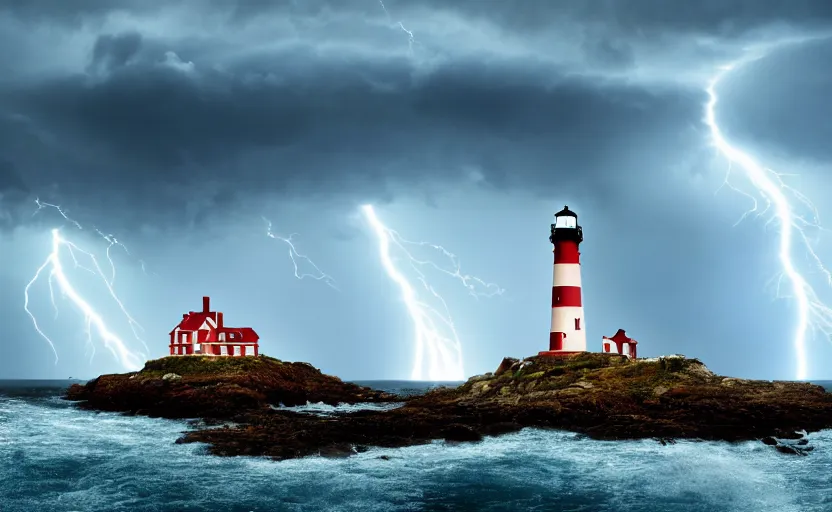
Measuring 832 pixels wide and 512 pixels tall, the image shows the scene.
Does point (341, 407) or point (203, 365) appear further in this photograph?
point (203, 365)

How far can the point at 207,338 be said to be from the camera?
75812 millimetres

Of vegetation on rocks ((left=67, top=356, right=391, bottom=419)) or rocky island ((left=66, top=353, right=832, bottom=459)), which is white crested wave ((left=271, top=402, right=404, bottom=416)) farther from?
rocky island ((left=66, top=353, right=832, bottom=459))

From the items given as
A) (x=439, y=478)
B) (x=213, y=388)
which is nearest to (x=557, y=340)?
(x=213, y=388)

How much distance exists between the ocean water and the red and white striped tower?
1842 centimetres

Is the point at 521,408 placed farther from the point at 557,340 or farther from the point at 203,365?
the point at 203,365

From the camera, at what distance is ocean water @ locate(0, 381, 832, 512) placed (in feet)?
86.4

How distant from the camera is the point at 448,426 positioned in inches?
1513

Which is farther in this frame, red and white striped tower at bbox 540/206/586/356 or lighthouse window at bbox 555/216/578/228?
lighthouse window at bbox 555/216/578/228

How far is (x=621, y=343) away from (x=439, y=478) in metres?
32.9

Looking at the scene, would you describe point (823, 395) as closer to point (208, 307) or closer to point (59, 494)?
point (59, 494)

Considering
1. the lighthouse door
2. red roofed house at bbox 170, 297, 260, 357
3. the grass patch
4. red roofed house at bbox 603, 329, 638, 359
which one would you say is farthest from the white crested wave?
red roofed house at bbox 170, 297, 260, 357

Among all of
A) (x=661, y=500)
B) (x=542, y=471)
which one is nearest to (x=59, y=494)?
(x=542, y=471)

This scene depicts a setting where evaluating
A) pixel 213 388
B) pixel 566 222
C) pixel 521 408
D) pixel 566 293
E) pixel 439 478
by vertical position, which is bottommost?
pixel 439 478

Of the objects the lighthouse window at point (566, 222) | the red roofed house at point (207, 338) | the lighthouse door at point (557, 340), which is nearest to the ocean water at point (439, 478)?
the lighthouse door at point (557, 340)
